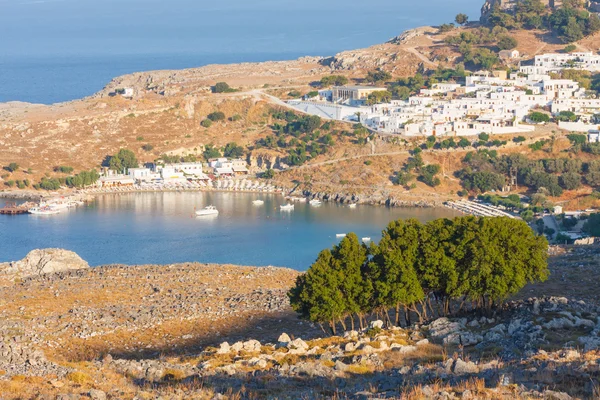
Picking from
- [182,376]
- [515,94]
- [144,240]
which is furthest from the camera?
[515,94]

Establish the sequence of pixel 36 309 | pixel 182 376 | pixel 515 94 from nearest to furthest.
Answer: pixel 182 376 < pixel 36 309 < pixel 515 94

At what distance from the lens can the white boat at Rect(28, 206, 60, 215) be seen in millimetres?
57375

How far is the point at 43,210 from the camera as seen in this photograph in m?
57.6

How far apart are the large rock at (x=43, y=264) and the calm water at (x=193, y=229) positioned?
8.33 metres

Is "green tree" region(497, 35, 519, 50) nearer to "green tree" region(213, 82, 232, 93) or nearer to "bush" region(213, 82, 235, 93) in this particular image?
"bush" region(213, 82, 235, 93)

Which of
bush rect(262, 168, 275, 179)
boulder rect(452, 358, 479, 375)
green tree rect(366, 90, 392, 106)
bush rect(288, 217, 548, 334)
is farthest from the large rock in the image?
green tree rect(366, 90, 392, 106)

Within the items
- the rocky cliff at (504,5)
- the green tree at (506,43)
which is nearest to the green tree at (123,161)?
the green tree at (506,43)

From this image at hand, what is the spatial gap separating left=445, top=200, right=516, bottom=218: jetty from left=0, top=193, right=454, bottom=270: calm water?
3.29ft

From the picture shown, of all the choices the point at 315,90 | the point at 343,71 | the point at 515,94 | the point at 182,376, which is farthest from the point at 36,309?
the point at 343,71

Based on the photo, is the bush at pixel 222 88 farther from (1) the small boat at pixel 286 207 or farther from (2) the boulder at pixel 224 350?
(2) the boulder at pixel 224 350

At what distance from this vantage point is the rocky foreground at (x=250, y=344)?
1476cm

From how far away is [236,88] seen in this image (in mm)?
81312

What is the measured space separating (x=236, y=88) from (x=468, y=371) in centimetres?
6756

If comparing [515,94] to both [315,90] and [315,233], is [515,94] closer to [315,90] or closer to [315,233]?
[315,90]
